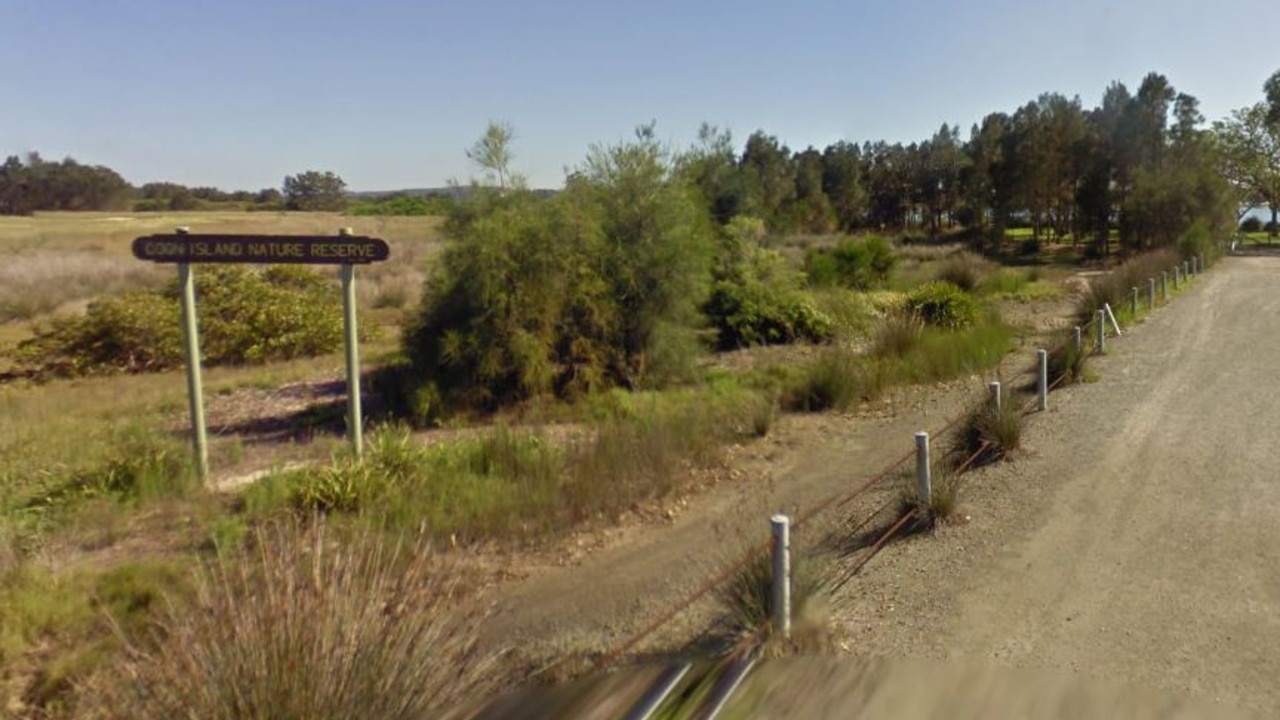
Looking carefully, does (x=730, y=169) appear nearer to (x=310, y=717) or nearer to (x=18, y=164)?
(x=310, y=717)

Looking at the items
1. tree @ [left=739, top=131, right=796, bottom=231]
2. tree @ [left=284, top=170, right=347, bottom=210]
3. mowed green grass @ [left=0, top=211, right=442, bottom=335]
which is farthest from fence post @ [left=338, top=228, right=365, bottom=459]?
tree @ [left=284, top=170, right=347, bottom=210]

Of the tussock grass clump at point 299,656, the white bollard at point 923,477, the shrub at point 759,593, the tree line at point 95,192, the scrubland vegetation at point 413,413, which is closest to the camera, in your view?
the tussock grass clump at point 299,656

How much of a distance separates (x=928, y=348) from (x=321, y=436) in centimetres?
1023

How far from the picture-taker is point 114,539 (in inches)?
256

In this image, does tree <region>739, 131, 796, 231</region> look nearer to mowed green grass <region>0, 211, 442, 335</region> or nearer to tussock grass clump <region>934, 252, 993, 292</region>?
tussock grass clump <region>934, 252, 993, 292</region>

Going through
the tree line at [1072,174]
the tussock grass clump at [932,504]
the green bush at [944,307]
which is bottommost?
the tussock grass clump at [932,504]

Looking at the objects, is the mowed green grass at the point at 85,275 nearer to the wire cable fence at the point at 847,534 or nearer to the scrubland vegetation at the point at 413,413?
the scrubland vegetation at the point at 413,413

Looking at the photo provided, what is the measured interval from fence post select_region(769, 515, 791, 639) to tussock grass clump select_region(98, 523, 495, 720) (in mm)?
1577

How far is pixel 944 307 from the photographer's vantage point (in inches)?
779

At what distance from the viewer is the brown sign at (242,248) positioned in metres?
8.62

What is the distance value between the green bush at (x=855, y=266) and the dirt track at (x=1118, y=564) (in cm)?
1715

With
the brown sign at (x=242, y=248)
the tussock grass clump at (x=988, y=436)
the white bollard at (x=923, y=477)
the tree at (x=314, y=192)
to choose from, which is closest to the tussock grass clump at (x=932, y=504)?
the white bollard at (x=923, y=477)

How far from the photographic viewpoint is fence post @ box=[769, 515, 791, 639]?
13.4ft

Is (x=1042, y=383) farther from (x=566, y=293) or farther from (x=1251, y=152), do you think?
(x=1251, y=152)
